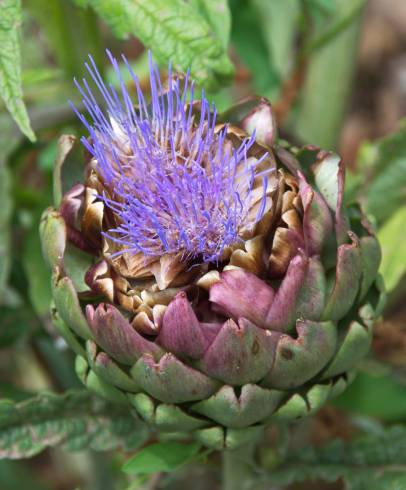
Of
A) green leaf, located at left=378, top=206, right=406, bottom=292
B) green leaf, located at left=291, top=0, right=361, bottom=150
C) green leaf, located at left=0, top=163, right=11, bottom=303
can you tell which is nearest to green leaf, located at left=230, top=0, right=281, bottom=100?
green leaf, located at left=291, top=0, right=361, bottom=150

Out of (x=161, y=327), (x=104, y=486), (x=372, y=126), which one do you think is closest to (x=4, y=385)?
(x=104, y=486)

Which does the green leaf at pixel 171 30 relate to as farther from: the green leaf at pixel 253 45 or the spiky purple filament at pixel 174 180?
the green leaf at pixel 253 45

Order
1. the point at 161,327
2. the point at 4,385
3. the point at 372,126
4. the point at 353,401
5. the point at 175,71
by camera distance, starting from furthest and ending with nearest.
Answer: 1. the point at 372,126
2. the point at 4,385
3. the point at 353,401
4. the point at 175,71
5. the point at 161,327

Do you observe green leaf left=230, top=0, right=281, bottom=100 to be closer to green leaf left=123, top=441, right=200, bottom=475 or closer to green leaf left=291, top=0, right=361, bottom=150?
green leaf left=291, top=0, right=361, bottom=150

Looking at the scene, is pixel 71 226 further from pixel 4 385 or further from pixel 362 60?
pixel 362 60

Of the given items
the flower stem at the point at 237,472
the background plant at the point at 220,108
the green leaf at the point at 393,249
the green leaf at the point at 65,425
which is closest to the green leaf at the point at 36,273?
the background plant at the point at 220,108

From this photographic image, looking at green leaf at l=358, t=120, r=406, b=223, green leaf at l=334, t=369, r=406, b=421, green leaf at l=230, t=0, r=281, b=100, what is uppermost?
green leaf at l=230, t=0, r=281, b=100

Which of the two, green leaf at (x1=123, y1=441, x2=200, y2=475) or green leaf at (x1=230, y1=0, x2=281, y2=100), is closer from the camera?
green leaf at (x1=123, y1=441, x2=200, y2=475)
